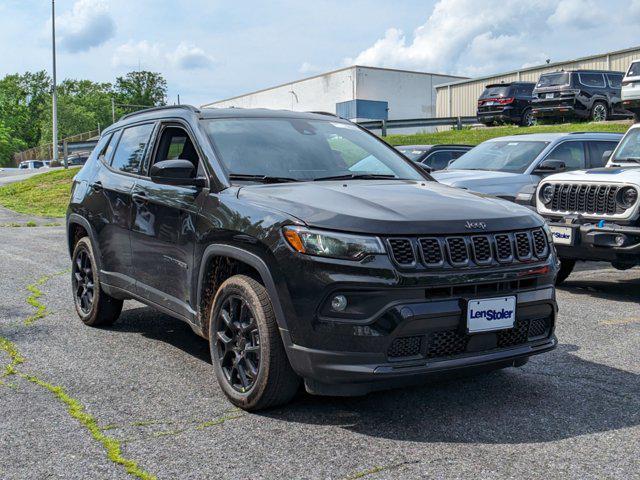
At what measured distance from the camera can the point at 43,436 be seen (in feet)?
12.9

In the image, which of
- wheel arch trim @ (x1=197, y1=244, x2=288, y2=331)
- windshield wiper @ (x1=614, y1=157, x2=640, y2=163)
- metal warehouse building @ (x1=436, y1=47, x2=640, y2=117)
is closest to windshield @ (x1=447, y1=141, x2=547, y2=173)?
windshield wiper @ (x1=614, y1=157, x2=640, y2=163)

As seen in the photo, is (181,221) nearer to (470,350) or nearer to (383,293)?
(383,293)

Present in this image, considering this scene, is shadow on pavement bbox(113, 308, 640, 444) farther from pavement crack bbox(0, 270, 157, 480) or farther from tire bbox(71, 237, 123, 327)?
tire bbox(71, 237, 123, 327)

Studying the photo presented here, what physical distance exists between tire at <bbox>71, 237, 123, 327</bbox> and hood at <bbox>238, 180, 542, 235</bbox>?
2341mm

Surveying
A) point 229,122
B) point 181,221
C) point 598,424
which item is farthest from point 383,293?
point 229,122

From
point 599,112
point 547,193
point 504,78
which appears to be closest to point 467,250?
point 547,193

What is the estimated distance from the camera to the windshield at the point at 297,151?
4.91m

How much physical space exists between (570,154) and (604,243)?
3775mm

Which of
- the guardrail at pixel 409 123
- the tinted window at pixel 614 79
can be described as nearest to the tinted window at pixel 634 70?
the tinted window at pixel 614 79

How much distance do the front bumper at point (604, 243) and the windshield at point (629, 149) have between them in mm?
1519

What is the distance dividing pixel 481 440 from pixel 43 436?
2.25m

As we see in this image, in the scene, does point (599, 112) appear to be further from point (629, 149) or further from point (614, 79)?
point (629, 149)

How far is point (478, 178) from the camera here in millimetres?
10875

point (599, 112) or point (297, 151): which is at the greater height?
point (599, 112)
